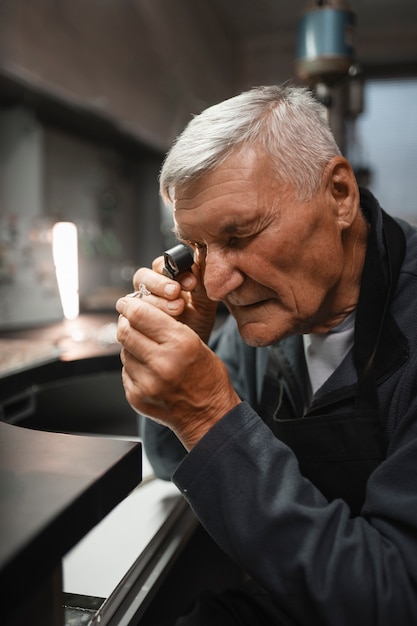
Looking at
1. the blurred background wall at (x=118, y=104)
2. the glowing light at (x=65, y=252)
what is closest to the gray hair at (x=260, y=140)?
the blurred background wall at (x=118, y=104)

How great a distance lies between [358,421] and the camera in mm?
1072

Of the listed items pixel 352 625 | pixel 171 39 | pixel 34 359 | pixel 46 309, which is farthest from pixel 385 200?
pixel 352 625

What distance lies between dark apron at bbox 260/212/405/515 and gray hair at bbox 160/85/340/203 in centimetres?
21

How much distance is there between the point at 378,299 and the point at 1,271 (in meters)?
2.21

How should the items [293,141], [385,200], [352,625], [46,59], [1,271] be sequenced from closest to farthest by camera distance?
[352,625] < [293,141] < [46,59] < [1,271] < [385,200]

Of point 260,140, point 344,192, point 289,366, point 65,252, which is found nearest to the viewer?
point 260,140

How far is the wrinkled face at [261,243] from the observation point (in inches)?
40.9

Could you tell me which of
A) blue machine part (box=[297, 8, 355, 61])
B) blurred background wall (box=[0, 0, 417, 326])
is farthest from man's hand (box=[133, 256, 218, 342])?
blue machine part (box=[297, 8, 355, 61])

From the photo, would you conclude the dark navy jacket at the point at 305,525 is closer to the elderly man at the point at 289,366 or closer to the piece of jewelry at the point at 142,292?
the elderly man at the point at 289,366

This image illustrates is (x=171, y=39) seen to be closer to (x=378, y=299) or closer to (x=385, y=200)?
(x=385, y=200)

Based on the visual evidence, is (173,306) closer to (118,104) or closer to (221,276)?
(221,276)

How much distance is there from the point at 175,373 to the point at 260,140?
47 cm

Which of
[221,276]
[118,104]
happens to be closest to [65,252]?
[118,104]

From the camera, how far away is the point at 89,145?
395 centimetres
